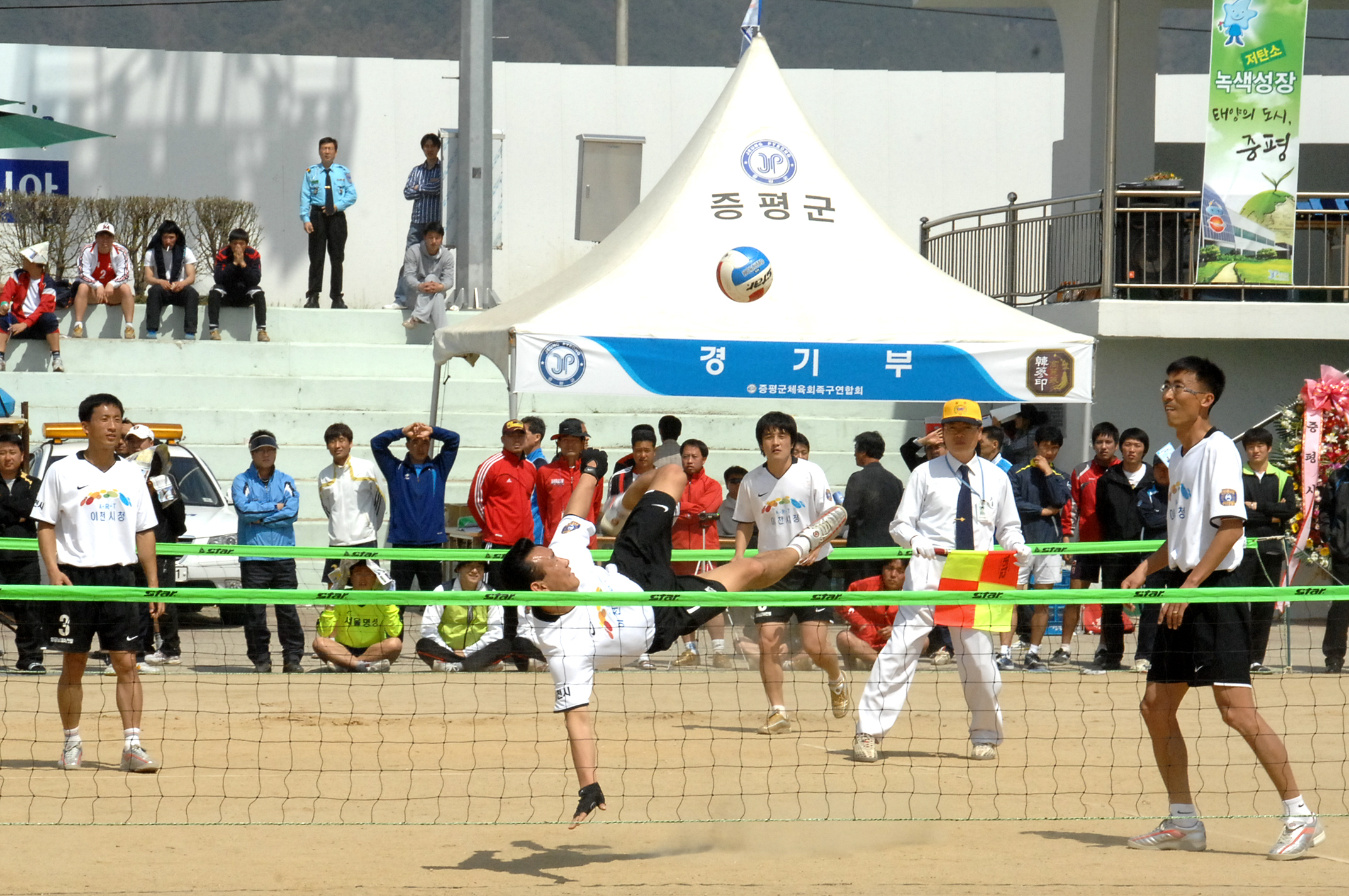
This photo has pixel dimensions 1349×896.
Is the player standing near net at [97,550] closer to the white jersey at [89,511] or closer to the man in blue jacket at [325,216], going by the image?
the white jersey at [89,511]

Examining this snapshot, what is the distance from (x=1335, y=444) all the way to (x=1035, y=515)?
253 centimetres

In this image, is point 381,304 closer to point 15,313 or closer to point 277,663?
point 15,313

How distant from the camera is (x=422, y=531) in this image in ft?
40.7

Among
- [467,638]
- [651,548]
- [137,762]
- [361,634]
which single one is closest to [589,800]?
[651,548]

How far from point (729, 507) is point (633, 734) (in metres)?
3.94

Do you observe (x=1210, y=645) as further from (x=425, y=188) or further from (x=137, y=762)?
(x=425, y=188)

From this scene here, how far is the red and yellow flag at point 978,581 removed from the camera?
8172 mm

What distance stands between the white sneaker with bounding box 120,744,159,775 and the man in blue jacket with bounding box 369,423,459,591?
4.19m

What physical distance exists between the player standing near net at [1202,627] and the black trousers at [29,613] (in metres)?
7.79

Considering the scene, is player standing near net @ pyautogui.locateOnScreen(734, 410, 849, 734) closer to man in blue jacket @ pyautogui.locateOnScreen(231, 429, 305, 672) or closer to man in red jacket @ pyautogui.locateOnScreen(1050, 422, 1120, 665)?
man in red jacket @ pyautogui.locateOnScreen(1050, 422, 1120, 665)

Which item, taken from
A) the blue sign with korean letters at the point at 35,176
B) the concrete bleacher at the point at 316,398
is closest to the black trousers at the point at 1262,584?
the concrete bleacher at the point at 316,398

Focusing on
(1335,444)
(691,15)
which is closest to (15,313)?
(1335,444)

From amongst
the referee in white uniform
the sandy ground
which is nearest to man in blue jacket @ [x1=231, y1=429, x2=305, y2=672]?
the sandy ground

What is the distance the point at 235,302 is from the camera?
19.4 meters
